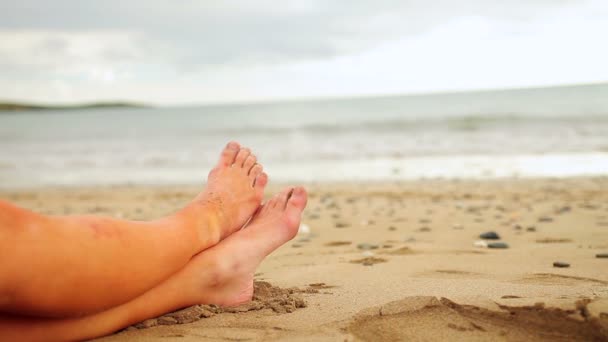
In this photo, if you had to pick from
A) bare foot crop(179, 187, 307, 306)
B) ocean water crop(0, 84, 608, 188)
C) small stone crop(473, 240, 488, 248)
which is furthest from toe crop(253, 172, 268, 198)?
ocean water crop(0, 84, 608, 188)

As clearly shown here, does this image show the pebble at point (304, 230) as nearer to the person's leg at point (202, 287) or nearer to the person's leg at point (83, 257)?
the person's leg at point (202, 287)

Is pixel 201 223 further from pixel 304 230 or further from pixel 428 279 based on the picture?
pixel 304 230

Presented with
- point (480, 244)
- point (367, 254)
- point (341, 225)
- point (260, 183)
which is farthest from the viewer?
point (341, 225)

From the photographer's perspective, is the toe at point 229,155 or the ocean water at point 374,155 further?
the ocean water at point 374,155

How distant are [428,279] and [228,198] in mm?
914

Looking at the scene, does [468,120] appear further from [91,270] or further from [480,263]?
[91,270]

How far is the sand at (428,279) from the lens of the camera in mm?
1689

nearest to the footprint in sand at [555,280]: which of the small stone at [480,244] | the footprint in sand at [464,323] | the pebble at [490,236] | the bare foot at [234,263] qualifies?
the footprint in sand at [464,323]

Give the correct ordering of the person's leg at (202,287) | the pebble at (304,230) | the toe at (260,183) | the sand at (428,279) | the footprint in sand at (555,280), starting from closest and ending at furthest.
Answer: the person's leg at (202,287) → the sand at (428,279) → the footprint in sand at (555,280) → the toe at (260,183) → the pebble at (304,230)

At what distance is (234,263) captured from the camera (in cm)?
204

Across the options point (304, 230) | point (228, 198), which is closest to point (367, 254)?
point (228, 198)

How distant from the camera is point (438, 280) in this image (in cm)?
236

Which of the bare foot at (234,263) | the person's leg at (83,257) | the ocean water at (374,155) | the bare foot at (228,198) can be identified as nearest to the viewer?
the person's leg at (83,257)

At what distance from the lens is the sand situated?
5.54 ft
